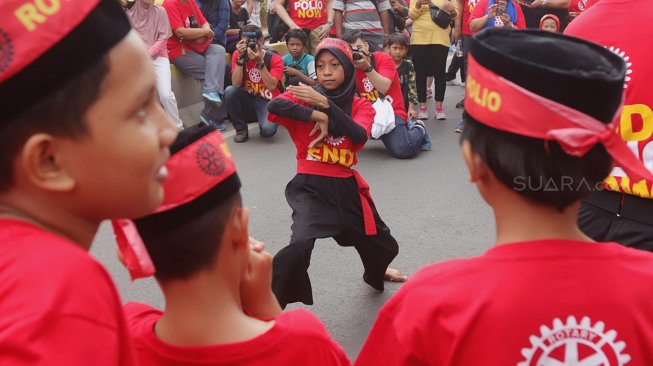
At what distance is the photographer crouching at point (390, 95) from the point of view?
21.6 ft

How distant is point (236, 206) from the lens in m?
1.65

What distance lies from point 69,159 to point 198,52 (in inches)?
302

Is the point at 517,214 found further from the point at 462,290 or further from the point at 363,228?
the point at 363,228

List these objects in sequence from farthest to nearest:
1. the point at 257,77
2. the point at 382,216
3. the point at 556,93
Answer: the point at 257,77 → the point at 382,216 → the point at 556,93

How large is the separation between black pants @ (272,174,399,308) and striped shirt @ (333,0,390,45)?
17.7 ft

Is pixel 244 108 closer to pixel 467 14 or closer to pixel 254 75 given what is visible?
pixel 254 75

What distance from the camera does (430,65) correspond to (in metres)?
8.59

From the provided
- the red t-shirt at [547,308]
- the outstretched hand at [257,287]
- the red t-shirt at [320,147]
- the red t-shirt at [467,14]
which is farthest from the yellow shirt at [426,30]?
the red t-shirt at [547,308]

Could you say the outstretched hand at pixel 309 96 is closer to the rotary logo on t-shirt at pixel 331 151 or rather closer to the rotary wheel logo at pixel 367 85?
the rotary logo on t-shirt at pixel 331 151

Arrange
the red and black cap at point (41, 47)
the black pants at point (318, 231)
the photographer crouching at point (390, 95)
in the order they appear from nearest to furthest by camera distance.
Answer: the red and black cap at point (41, 47)
the black pants at point (318, 231)
the photographer crouching at point (390, 95)

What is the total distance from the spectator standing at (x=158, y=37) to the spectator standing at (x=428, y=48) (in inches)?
115

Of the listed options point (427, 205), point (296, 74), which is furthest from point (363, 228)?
point (296, 74)

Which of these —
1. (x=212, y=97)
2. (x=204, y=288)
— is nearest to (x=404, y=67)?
(x=212, y=97)

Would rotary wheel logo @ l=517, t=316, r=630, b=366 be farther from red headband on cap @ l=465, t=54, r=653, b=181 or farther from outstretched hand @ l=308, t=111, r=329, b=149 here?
outstretched hand @ l=308, t=111, r=329, b=149
